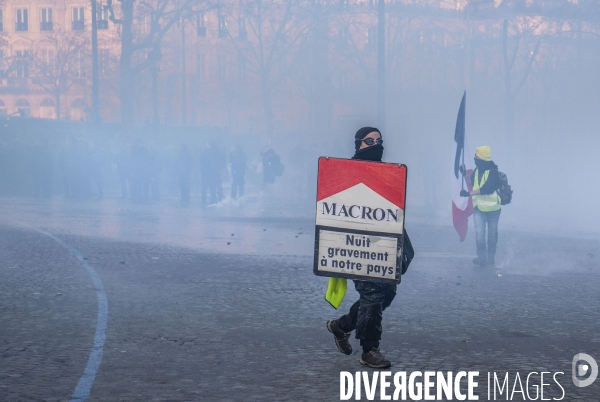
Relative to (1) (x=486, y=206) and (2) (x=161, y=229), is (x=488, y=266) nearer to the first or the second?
(1) (x=486, y=206)

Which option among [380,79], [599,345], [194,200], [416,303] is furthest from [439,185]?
[599,345]

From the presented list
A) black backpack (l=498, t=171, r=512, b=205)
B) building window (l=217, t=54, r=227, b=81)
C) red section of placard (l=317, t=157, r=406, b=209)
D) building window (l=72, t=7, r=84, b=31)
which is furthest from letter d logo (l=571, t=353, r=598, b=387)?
building window (l=72, t=7, r=84, b=31)

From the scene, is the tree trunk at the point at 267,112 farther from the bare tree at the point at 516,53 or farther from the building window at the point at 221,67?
the building window at the point at 221,67

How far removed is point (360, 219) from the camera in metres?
7.20

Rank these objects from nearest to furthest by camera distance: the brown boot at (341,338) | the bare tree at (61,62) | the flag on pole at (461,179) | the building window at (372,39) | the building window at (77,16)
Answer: the brown boot at (341,338) < the flag on pole at (461,179) < the building window at (372,39) < the bare tree at (61,62) < the building window at (77,16)


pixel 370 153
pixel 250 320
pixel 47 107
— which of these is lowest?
pixel 250 320

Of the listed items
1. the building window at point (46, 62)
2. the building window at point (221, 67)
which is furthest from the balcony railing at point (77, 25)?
the building window at point (221, 67)

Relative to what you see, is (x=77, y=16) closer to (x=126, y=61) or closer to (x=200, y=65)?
(x=200, y=65)

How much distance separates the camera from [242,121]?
85688 mm

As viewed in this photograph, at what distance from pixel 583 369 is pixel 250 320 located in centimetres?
316

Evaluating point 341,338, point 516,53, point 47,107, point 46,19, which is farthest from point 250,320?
point 46,19

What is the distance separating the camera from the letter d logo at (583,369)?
675 centimetres

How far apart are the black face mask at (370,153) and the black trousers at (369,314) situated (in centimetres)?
86

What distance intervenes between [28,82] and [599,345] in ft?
300
